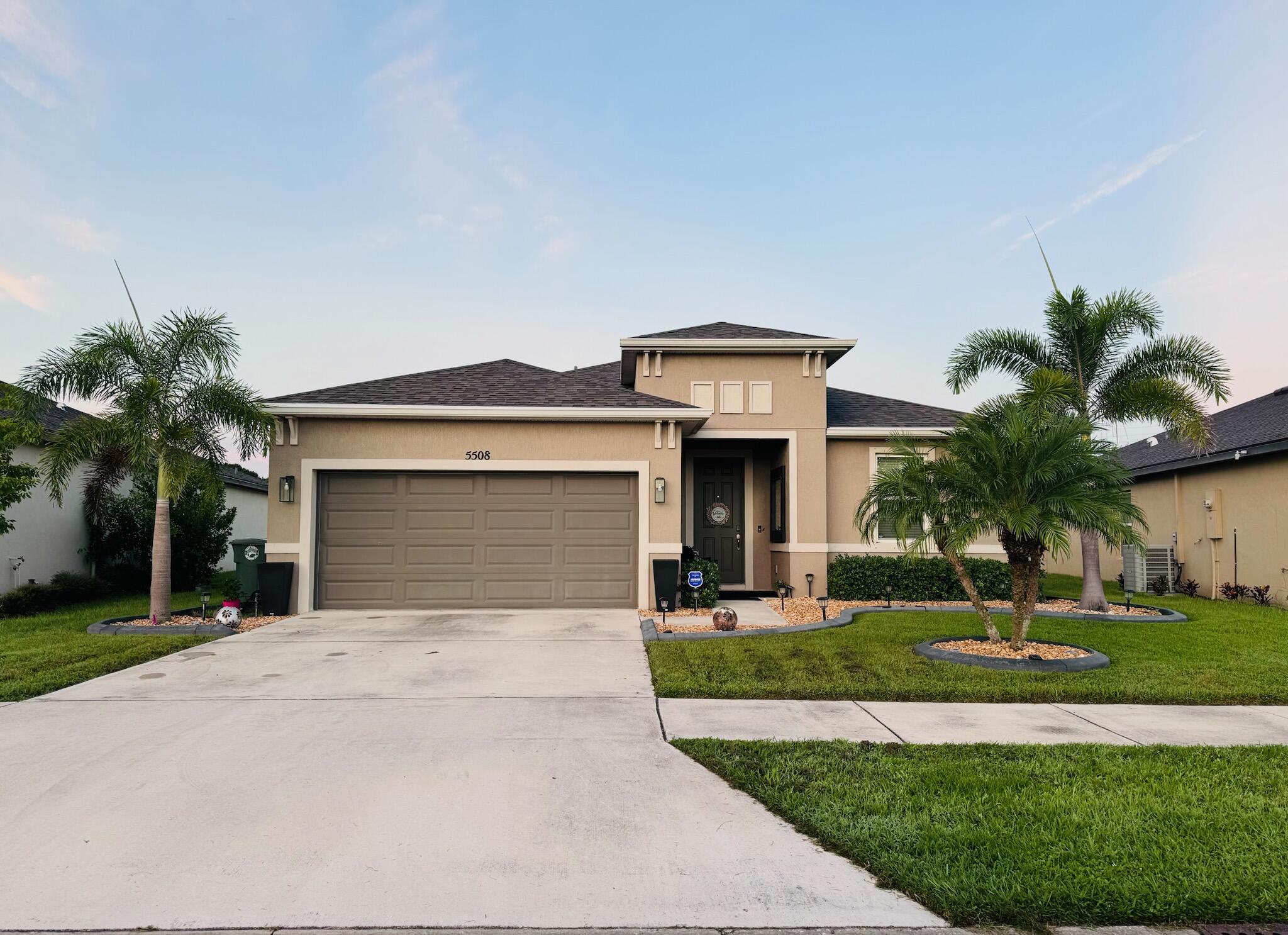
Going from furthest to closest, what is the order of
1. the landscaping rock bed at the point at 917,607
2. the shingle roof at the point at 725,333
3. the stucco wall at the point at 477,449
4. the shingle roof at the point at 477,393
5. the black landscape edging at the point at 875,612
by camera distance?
the shingle roof at the point at 725,333, the shingle roof at the point at 477,393, the stucco wall at the point at 477,449, the landscaping rock bed at the point at 917,607, the black landscape edging at the point at 875,612

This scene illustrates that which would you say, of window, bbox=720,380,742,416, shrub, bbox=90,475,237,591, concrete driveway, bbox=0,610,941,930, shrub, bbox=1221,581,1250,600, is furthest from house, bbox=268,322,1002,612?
shrub, bbox=1221,581,1250,600

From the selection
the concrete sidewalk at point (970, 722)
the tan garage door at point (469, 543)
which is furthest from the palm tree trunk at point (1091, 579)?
the tan garage door at point (469, 543)

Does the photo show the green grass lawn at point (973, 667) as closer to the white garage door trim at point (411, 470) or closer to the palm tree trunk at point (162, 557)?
the white garage door trim at point (411, 470)

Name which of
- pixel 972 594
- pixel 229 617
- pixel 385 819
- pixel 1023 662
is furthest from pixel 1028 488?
pixel 229 617

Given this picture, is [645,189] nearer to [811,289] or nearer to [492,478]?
[811,289]

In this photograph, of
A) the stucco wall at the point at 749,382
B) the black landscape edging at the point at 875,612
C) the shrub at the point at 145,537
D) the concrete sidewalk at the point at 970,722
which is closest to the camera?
the concrete sidewalk at the point at 970,722

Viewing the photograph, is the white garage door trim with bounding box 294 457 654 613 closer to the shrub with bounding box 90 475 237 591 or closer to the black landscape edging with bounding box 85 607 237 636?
the black landscape edging with bounding box 85 607 237 636

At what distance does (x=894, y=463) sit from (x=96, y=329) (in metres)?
12.8

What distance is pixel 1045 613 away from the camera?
34.9 ft

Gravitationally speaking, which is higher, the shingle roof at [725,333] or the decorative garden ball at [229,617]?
the shingle roof at [725,333]

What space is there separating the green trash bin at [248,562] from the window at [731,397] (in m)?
8.17

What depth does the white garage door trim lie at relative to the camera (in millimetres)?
11242

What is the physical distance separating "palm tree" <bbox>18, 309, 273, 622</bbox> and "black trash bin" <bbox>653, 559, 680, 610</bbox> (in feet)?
20.9

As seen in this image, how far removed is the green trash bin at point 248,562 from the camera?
11.0 metres
